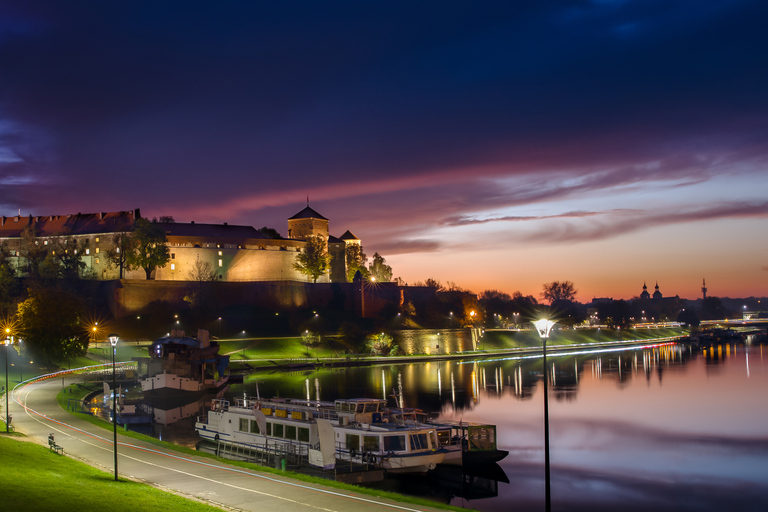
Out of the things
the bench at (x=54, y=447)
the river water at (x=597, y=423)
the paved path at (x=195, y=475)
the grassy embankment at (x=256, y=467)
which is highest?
the bench at (x=54, y=447)

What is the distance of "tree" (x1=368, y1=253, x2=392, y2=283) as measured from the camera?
130 m

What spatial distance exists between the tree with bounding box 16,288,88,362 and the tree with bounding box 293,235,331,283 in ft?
170

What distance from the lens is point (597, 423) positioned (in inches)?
1778

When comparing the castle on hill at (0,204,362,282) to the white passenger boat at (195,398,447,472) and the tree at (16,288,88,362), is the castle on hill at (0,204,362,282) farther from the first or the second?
the white passenger boat at (195,398,447,472)

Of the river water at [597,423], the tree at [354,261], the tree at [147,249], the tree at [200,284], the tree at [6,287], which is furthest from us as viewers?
the tree at [354,261]

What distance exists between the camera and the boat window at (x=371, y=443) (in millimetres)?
26364

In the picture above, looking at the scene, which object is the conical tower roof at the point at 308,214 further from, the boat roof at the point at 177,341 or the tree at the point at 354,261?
the boat roof at the point at 177,341

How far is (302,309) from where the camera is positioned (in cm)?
10031

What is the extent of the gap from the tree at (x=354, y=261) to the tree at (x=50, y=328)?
6716cm

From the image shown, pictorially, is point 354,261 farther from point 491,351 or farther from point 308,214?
point 491,351

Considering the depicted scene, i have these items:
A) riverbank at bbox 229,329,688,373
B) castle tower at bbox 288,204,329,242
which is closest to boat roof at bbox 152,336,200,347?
riverbank at bbox 229,329,688,373

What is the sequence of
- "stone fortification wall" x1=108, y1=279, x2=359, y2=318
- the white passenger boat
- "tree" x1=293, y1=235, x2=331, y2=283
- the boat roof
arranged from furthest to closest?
"tree" x1=293, y1=235, x2=331, y2=283 < "stone fortification wall" x1=108, y1=279, x2=359, y2=318 < the boat roof < the white passenger boat

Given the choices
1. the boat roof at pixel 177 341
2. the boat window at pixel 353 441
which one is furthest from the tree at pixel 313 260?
the boat window at pixel 353 441

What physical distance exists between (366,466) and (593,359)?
7691 centimetres
